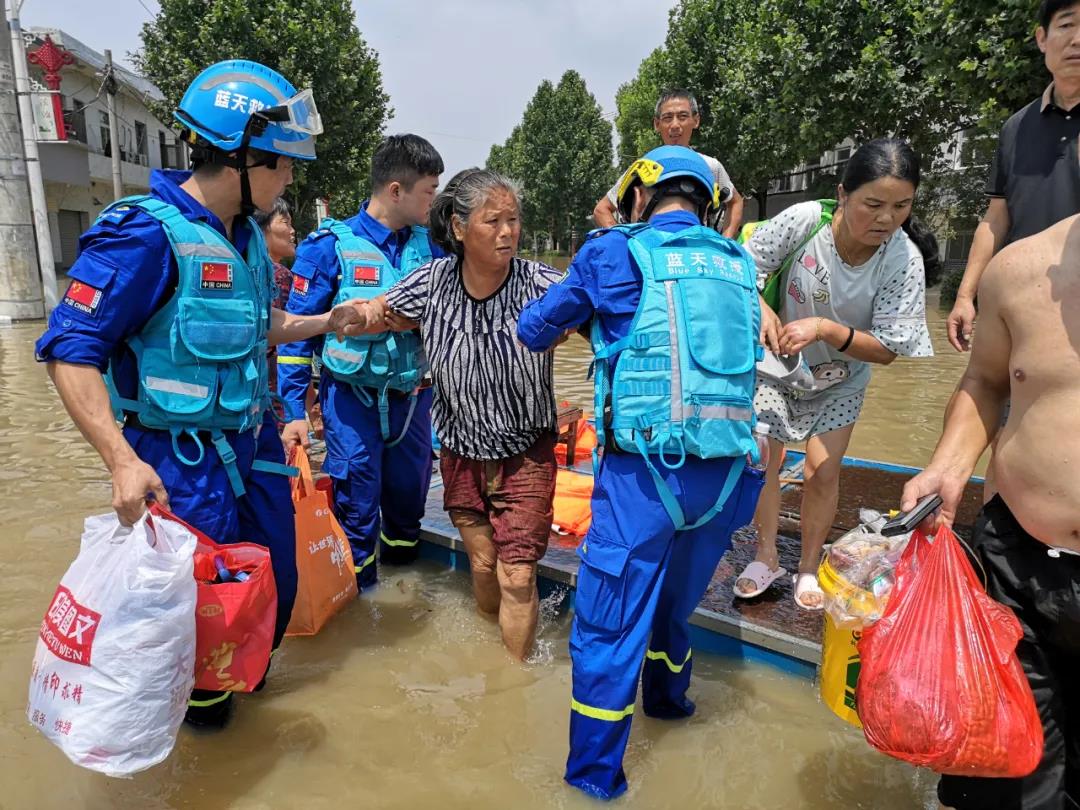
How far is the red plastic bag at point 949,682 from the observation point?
1.66 metres

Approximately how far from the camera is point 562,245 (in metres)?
49.0

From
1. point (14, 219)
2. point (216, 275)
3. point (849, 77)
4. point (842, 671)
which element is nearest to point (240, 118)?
point (216, 275)

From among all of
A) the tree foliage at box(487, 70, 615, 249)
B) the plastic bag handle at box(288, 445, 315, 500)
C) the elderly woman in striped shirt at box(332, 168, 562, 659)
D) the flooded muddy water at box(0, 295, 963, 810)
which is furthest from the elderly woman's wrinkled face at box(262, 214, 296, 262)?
the tree foliage at box(487, 70, 615, 249)

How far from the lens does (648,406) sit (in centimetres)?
225

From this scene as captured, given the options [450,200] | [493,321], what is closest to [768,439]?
[493,321]

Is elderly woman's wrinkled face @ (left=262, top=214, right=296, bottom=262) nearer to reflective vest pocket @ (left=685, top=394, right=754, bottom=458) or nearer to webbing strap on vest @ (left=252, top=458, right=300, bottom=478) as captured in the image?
webbing strap on vest @ (left=252, top=458, right=300, bottom=478)

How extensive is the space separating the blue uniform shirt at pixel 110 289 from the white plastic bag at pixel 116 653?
575mm

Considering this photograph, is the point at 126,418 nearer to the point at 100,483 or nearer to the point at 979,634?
the point at 979,634

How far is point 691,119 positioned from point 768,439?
234 cm

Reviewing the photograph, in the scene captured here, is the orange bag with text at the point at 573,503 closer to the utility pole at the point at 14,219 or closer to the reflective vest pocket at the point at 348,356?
the reflective vest pocket at the point at 348,356

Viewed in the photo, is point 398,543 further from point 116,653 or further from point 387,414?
point 116,653

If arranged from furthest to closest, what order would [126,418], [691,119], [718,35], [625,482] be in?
[718,35] < [691,119] < [126,418] < [625,482]

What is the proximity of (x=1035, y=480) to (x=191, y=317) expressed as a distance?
253 cm

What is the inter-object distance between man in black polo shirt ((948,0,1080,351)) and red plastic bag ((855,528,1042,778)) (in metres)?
1.59
